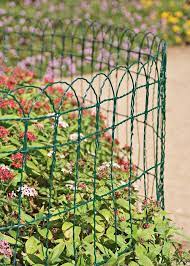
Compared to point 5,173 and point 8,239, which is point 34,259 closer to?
point 8,239

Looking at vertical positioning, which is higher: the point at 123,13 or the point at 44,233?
the point at 123,13

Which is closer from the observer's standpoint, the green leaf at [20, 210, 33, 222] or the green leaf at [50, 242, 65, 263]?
the green leaf at [50, 242, 65, 263]

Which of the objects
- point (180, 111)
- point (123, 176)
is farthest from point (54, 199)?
point (180, 111)

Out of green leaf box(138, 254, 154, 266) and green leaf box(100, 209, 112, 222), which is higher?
green leaf box(100, 209, 112, 222)

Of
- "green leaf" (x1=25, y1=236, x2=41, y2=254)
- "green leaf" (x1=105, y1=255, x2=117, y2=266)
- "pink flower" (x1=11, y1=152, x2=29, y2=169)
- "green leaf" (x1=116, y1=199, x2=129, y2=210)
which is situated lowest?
"green leaf" (x1=105, y1=255, x2=117, y2=266)

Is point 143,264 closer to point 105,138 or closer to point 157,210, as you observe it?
point 157,210

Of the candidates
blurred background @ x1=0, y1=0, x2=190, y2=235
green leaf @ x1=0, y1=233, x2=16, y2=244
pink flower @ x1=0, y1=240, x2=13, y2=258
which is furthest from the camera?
blurred background @ x1=0, y1=0, x2=190, y2=235

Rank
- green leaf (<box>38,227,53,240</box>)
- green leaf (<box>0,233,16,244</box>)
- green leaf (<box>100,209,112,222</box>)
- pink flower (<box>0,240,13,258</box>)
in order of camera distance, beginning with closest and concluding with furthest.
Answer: pink flower (<box>0,240,13,258</box>), green leaf (<box>0,233,16,244</box>), green leaf (<box>38,227,53,240</box>), green leaf (<box>100,209,112,222</box>)

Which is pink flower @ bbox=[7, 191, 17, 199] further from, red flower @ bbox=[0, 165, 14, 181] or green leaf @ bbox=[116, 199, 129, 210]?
green leaf @ bbox=[116, 199, 129, 210]

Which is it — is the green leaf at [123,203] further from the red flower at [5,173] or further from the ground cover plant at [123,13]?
the ground cover plant at [123,13]

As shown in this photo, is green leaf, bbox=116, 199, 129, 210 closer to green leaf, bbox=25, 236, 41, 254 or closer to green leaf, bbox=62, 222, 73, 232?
green leaf, bbox=62, 222, 73, 232

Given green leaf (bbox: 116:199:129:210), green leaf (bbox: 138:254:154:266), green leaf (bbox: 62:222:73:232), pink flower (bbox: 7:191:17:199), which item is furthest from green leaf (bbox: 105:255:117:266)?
pink flower (bbox: 7:191:17:199)

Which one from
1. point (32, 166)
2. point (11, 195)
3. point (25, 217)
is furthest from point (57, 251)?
point (32, 166)

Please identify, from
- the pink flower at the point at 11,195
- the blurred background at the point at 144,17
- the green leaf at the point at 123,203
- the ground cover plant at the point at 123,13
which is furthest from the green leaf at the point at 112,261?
the ground cover plant at the point at 123,13
